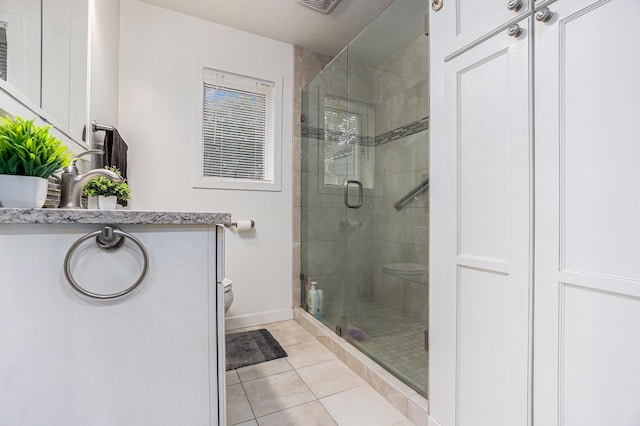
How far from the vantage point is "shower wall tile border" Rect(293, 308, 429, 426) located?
1317mm

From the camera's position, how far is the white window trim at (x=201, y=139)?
93.0 inches

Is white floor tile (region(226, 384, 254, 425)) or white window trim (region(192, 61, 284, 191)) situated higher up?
white window trim (region(192, 61, 284, 191))

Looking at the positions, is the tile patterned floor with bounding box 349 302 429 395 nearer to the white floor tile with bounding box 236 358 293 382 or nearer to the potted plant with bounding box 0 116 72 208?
the white floor tile with bounding box 236 358 293 382

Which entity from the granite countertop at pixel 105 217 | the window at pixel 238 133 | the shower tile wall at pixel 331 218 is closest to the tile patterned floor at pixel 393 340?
the shower tile wall at pixel 331 218

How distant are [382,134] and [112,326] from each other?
6.54 feet

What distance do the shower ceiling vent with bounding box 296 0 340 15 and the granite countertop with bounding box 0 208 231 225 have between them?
2.12m
